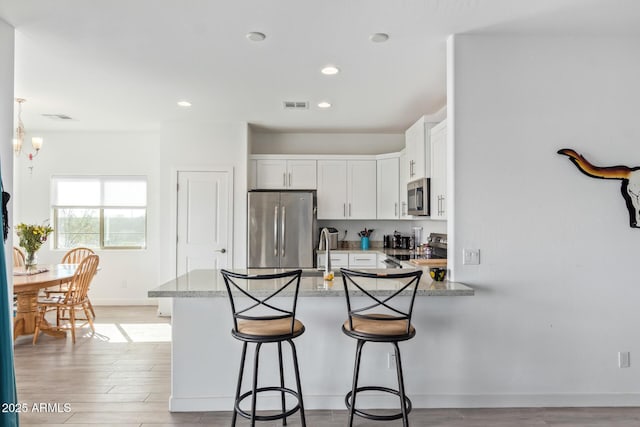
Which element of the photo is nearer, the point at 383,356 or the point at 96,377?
the point at 383,356

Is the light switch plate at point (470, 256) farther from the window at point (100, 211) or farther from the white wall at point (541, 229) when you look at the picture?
the window at point (100, 211)

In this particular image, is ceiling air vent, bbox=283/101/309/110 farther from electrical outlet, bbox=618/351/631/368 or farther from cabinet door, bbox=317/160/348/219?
electrical outlet, bbox=618/351/631/368

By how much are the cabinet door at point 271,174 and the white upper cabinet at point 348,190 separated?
529 millimetres

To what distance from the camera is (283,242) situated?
5.17m

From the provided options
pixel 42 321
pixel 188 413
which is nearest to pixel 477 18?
pixel 188 413

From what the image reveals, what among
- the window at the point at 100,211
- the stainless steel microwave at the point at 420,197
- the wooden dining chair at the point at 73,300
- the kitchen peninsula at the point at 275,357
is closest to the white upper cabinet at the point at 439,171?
the stainless steel microwave at the point at 420,197

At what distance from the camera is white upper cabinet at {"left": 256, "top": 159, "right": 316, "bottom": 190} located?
552 cm

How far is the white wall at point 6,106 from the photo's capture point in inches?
101

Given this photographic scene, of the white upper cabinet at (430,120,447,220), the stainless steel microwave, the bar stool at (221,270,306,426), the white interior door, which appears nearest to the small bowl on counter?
the bar stool at (221,270,306,426)

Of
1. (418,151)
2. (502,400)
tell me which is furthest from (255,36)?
(502,400)

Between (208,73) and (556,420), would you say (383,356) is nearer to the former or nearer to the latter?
(556,420)

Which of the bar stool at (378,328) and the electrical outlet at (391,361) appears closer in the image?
the bar stool at (378,328)


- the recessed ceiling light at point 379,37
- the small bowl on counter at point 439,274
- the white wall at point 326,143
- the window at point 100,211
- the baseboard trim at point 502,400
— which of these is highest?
the recessed ceiling light at point 379,37

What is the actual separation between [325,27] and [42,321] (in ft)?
14.0
